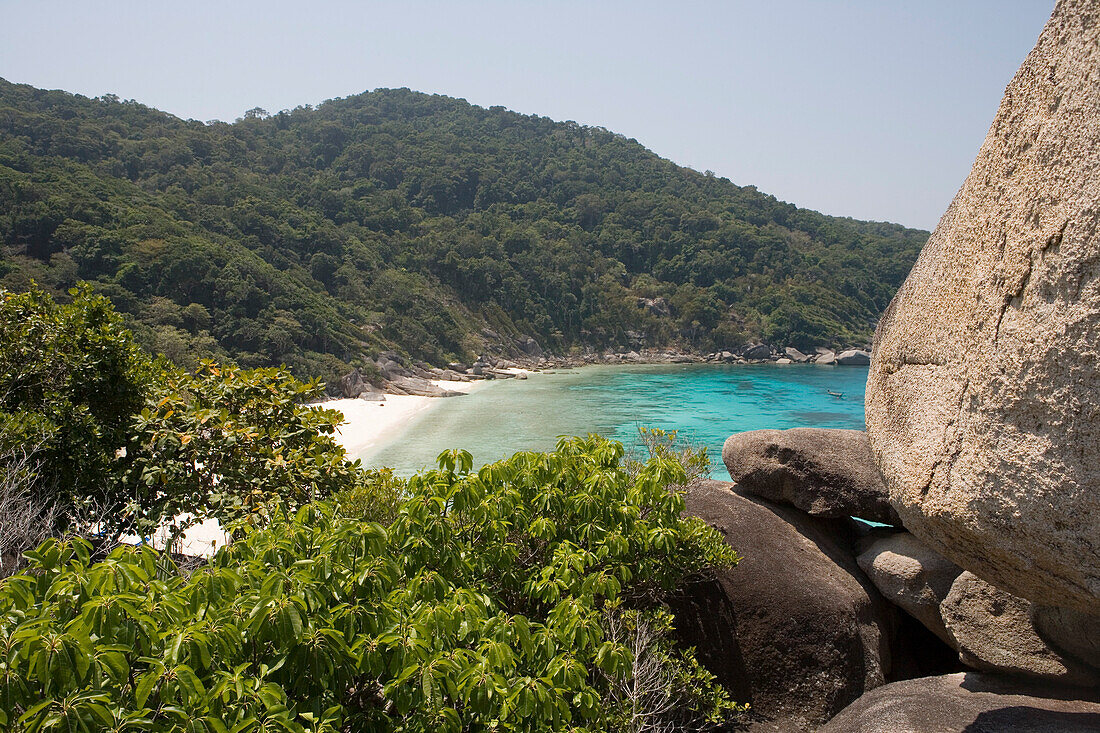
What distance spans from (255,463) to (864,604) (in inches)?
233

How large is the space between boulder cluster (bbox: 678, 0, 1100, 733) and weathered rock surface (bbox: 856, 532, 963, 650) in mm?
16

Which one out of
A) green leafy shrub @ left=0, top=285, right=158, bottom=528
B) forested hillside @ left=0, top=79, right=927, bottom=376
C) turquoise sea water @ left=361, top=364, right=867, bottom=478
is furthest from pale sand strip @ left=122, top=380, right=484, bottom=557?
green leafy shrub @ left=0, top=285, right=158, bottom=528

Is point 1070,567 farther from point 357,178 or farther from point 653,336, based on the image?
point 357,178

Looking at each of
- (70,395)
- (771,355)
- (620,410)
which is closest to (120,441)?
(70,395)

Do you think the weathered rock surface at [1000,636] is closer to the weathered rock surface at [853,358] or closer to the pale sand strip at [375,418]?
the pale sand strip at [375,418]

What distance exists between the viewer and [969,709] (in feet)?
13.7

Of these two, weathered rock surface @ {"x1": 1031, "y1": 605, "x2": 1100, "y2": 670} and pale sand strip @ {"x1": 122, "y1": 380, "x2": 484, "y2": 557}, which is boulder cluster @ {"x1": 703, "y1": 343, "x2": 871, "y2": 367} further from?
weathered rock surface @ {"x1": 1031, "y1": 605, "x2": 1100, "y2": 670}

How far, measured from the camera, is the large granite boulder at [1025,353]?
8.91 ft

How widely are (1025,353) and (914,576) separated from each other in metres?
3.64

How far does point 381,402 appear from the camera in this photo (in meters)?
40.8

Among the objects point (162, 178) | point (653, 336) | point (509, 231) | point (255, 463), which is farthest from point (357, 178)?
point (255, 463)

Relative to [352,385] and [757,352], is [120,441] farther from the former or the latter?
[757,352]

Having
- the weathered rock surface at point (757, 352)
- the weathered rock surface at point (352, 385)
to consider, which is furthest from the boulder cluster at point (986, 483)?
the weathered rock surface at point (757, 352)

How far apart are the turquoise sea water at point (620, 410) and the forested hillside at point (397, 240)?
37.6 ft
